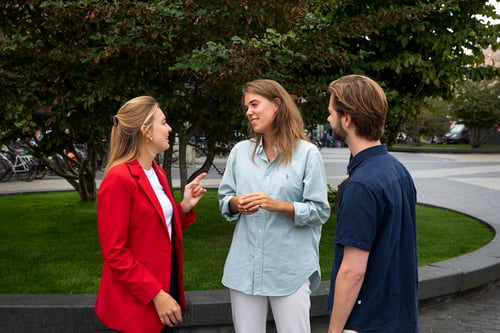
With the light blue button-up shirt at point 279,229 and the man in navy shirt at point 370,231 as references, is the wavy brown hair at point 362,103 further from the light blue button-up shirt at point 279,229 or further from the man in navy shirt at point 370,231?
the light blue button-up shirt at point 279,229

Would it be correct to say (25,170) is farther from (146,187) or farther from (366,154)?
(366,154)

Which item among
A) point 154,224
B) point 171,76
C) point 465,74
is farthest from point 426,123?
point 154,224

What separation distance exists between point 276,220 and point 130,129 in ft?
2.79

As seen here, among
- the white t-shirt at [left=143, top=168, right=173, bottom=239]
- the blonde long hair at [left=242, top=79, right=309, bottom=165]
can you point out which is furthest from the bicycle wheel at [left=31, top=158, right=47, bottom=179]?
the blonde long hair at [left=242, top=79, right=309, bottom=165]

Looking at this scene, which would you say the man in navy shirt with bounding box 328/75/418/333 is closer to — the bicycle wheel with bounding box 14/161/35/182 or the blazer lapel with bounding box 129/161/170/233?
the blazer lapel with bounding box 129/161/170/233

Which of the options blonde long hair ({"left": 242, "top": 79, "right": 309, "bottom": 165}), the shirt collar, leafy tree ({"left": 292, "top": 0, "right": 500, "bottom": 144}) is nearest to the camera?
the shirt collar

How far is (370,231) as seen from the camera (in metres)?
1.86

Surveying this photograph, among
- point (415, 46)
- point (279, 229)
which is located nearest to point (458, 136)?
point (415, 46)

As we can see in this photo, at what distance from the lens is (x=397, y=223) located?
1919mm

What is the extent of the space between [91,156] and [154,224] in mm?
7553

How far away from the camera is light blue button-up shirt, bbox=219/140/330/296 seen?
2.78 metres

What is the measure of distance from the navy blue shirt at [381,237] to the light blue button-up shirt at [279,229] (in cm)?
82

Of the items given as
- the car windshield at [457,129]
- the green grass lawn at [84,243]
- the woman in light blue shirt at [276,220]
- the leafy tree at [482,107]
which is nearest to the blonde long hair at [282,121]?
the woman in light blue shirt at [276,220]

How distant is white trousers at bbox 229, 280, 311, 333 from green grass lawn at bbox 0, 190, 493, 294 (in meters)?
2.15
